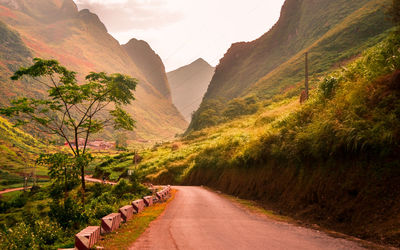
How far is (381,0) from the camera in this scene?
68000 mm

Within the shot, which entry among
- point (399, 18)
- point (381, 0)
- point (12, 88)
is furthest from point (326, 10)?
point (12, 88)

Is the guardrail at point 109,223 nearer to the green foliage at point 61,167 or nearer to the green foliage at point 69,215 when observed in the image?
the green foliage at point 69,215

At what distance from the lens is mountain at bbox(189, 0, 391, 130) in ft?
202

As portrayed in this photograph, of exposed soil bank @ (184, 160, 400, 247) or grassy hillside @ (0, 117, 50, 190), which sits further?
grassy hillside @ (0, 117, 50, 190)

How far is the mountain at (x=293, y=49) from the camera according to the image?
6159 cm

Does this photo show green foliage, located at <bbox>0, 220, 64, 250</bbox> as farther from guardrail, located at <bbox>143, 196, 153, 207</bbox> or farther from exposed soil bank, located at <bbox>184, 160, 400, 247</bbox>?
exposed soil bank, located at <bbox>184, 160, 400, 247</bbox>

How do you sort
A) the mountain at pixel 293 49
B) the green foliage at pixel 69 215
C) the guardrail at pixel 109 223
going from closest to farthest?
the guardrail at pixel 109 223, the green foliage at pixel 69 215, the mountain at pixel 293 49

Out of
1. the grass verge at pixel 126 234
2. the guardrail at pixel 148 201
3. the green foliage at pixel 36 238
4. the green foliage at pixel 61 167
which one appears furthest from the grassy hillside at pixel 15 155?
the grass verge at pixel 126 234

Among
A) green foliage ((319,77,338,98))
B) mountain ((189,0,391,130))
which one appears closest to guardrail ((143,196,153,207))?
green foliage ((319,77,338,98))

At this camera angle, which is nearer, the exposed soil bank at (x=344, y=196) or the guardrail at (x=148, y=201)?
the exposed soil bank at (x=344, y=196)

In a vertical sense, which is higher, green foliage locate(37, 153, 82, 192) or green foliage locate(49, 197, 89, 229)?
green foliage locate(37, 153, 82, 192)

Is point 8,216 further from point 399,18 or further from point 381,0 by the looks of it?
point 381,0

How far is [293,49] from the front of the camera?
360 feet

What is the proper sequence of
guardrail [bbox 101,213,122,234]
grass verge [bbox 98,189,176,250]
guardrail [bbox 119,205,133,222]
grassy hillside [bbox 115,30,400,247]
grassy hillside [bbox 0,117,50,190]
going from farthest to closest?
grassy hillside [bbox 0,117,50,190] < guardrail [bbox 119,205,133,222] < guardrail [bbox 101,213,122,234] < grassy hillside [bbox 115,30,400,247] < grass verge [bbox 98,189,176,250]
